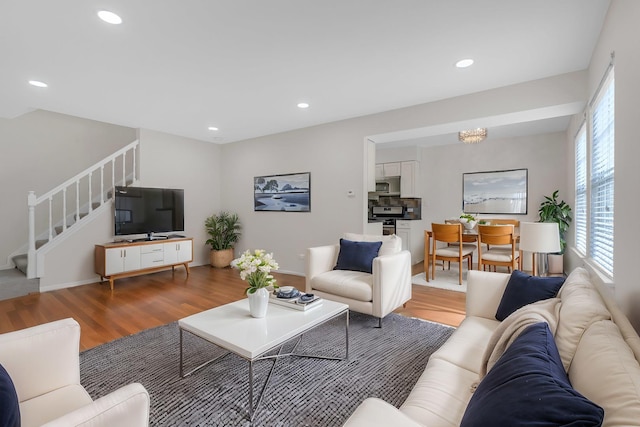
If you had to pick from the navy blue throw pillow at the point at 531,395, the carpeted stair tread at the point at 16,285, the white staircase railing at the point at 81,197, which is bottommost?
the carpeted stair tread at the point at 16,285

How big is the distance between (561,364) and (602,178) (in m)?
2.19

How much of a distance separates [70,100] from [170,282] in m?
2.71

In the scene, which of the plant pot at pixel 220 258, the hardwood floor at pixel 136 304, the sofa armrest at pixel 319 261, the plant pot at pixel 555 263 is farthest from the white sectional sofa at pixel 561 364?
the plant pot at pixel 220 258

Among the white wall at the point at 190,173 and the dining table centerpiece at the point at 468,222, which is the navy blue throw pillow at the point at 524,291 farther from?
the white wall at the point at 190,173

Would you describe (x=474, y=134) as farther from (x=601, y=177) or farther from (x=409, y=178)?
(x=601, y=177)

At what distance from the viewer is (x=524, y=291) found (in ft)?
6.10

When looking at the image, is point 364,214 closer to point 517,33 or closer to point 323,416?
point 517,33

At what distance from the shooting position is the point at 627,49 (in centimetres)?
163

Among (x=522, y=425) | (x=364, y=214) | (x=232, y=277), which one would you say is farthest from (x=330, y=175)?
(x=522, y=425)

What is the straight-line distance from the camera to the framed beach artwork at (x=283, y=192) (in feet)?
16.6

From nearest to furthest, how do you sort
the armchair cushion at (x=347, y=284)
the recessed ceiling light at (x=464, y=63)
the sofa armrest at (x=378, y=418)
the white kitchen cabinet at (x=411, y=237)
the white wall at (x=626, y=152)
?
1. the sofa armrest at (x=378, y=418)
2. the white wall at (x=626, y=152)
3. the recessed ceiling light at (x=464, y=63)
4. the armchair cushion at (x=347, y=284)
5. the white kitchen cabinet at (x=411, y=237)

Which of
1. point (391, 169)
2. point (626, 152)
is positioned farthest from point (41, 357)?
point (391, 169)

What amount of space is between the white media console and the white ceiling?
1969 mm

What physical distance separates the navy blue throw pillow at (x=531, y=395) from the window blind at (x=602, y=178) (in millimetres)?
1719
